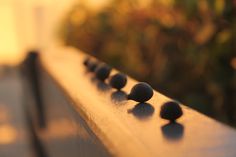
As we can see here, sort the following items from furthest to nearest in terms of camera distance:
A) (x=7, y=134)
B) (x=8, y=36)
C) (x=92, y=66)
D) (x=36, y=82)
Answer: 1. (x=8, y=36)
2. (x=7, y=134)
3. (x=36, y=82)
4. (x=92, y=66)

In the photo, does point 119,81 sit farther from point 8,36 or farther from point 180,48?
point 8,36

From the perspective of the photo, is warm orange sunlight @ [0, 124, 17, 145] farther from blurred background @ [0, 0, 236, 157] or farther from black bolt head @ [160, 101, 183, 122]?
black bolt head @ [160, 101, 183, 122]

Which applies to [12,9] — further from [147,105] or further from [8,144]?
[147,105]

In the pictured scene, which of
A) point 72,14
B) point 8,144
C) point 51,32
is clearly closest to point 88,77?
point 8,144

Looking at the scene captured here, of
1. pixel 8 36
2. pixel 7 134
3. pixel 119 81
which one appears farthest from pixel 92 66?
pixel 8 36

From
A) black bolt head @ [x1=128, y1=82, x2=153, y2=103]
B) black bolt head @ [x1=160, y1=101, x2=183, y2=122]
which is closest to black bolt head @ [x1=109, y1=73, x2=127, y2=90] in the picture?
black bolt head @ [x1=128, y1=82, x2=153, y2=103]

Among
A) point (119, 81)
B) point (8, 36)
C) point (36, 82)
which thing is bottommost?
point (8, 36)

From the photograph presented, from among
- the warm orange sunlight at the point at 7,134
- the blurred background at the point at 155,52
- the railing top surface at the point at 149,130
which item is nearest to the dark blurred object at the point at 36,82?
the blurred background at the point at 155,52

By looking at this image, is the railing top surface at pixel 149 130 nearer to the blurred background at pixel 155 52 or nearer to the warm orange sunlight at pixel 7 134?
the blurred background at pixel 155 52
